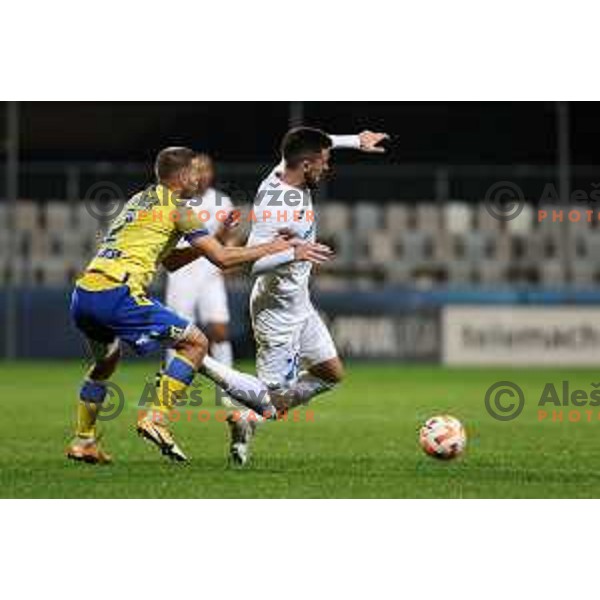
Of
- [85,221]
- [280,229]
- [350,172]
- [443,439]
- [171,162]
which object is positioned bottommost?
[443,439]

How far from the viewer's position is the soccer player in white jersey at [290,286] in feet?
31.0

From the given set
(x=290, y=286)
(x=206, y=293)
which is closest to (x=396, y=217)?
(x=206, y=293)

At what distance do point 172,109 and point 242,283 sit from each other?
3.00 metres

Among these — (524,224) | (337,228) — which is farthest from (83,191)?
(524,224)

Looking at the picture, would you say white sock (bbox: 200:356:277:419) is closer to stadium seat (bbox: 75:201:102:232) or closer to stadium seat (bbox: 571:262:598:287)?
stadium seat (bbox: 75:201:102:232)

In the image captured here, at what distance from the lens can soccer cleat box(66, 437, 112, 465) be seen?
9336 mm

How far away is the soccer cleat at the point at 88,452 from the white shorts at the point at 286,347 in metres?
1.03

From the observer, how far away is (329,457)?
984 centimetres

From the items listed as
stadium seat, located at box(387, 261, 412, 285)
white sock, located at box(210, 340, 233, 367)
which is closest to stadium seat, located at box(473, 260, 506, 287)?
stadium seat, located at box(387, 261, 412, 285)

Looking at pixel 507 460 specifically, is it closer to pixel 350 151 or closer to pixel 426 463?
pixel 426 463

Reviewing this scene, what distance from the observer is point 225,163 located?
23.2 m

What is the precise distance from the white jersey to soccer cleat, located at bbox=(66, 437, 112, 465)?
1248 millimetres

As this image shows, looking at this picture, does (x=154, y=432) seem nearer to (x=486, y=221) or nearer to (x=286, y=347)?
(x=286, y=347)

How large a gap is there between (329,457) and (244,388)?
3.81ft
